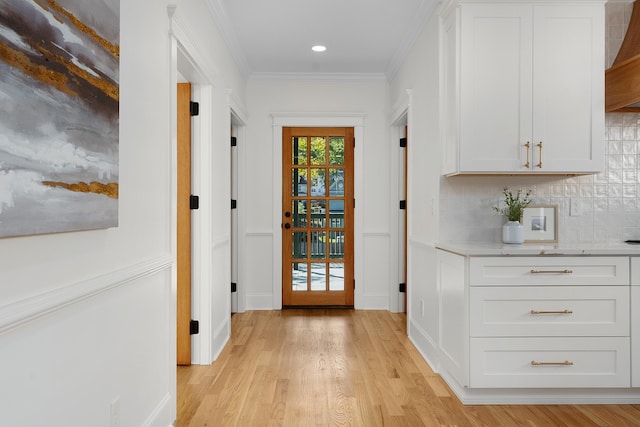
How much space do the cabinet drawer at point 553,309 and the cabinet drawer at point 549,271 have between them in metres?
0.03

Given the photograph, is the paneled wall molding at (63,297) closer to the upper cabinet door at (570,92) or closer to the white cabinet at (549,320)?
the white cabinet at (549,320)

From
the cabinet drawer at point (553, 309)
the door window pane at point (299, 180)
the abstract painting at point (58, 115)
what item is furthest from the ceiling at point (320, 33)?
the cabinet drawer at point (553, 309)

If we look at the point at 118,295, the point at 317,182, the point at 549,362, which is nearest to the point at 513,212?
the point at 549,362

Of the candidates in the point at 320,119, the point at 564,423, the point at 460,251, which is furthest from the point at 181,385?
the point at 320,119

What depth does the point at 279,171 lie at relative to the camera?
4.86 m

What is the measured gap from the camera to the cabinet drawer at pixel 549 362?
97.7 inches

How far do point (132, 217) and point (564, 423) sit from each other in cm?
232

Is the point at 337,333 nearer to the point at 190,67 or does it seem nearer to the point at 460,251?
the point at 460,251

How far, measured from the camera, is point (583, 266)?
250 cm

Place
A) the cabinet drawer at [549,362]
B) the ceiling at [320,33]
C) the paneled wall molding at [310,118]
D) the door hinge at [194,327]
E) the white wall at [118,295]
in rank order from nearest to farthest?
the white wall at [118,295]
the cabinet drawer at [549,362]
the door hinge at [194,327]
the ceiling at [320,33]
the paneled wall molding at [310,118]

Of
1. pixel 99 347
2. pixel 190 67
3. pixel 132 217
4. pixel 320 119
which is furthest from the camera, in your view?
pixel 320 119

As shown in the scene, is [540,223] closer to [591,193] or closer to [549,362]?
[591,193]

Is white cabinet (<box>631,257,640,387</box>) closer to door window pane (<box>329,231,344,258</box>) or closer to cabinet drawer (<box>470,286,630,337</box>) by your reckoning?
cabinet drawer (<box>470,286,630,337</box>)

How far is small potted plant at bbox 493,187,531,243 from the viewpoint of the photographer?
2.79 meters
